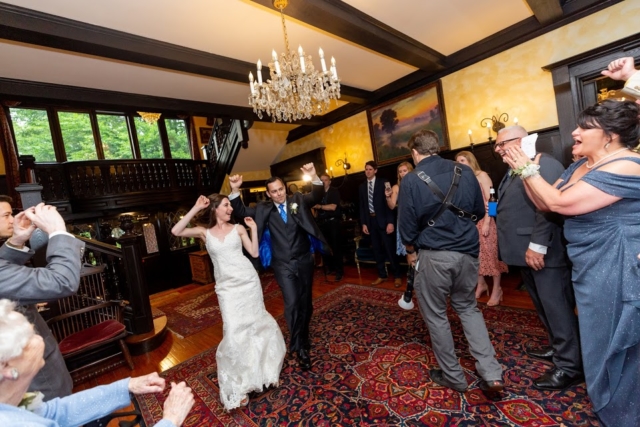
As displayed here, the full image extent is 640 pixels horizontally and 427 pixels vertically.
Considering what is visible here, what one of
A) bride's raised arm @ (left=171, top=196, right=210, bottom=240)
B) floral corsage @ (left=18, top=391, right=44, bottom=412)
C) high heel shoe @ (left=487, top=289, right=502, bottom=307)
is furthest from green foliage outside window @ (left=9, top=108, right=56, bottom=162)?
high heel shoe @ (left=487, top=289, right=502, bottom=307)

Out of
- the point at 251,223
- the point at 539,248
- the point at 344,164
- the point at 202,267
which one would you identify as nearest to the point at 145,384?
the point at 251,223

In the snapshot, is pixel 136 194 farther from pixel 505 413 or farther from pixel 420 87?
pixel 505 413

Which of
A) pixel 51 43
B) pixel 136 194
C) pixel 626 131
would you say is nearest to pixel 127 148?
pixel 136 194

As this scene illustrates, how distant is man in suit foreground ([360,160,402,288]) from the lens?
4.59 metres

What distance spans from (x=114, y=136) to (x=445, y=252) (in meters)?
8.93

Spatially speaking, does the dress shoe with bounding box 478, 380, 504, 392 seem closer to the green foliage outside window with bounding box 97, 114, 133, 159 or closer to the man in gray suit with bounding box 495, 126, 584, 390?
the man in gray suit with bounding box 495, 126, 584, 390

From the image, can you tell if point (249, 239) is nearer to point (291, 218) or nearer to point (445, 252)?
point (291, 218)

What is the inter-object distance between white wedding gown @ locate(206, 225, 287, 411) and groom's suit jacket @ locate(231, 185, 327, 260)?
0.87 feet

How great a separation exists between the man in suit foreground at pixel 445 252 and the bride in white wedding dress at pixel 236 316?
4.23 ft

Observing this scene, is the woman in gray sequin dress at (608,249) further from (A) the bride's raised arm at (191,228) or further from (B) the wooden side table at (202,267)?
(B) the wooden side table at (202,267)

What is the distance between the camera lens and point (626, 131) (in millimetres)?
1436

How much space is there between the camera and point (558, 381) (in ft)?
6.34

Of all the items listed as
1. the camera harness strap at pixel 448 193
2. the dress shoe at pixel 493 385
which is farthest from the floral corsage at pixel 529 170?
the dress shoe at pixel 493 385

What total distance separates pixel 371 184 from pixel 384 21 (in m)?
2.24
